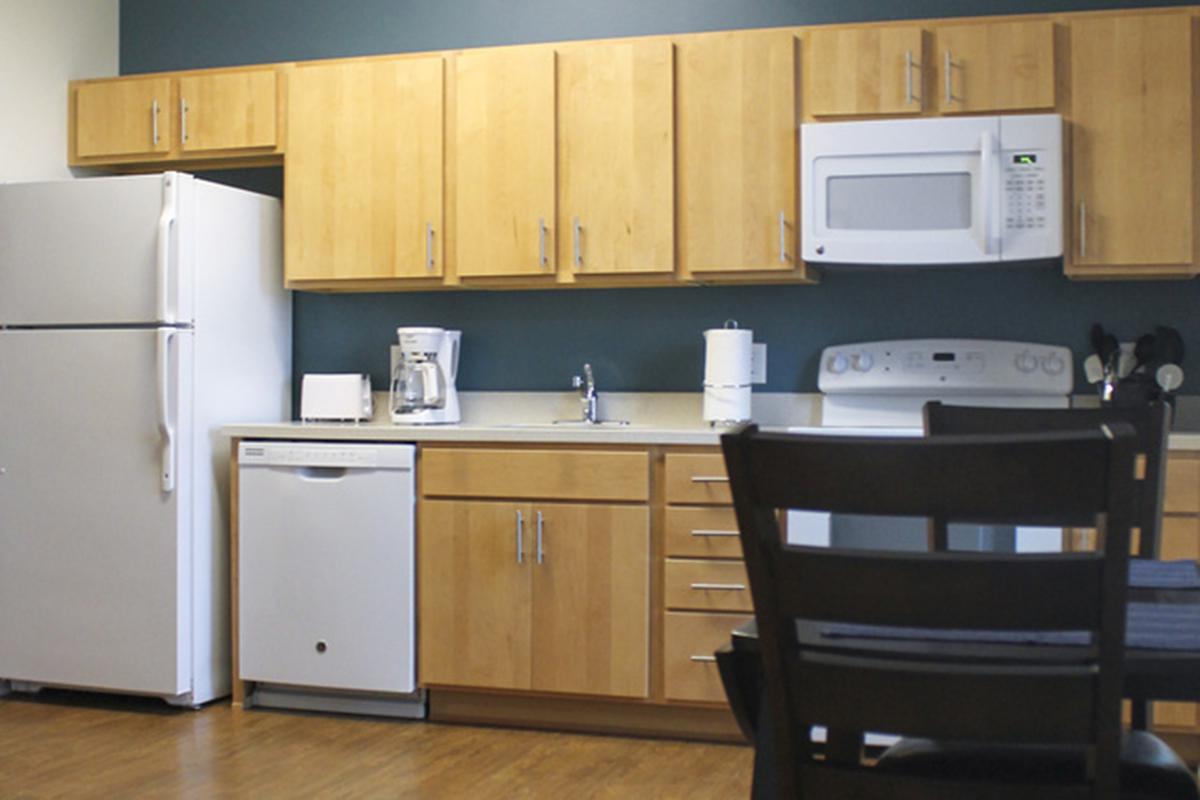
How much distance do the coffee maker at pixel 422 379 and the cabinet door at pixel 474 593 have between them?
0.43m

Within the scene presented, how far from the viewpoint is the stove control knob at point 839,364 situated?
4109mm

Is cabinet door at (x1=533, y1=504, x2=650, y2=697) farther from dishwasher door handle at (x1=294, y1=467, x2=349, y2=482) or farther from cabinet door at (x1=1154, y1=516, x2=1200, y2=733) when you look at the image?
cabinet door at (x1=1154, y1=516, x2=1200, y2=733)

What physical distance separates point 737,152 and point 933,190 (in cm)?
57

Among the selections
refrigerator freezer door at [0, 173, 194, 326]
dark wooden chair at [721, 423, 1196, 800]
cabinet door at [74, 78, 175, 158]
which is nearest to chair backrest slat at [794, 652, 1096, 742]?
dark wooden chair at [721, 423, 1196, 800]

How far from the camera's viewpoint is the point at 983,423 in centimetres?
235

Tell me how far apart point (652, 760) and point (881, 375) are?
132cm

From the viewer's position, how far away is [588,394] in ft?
14.1

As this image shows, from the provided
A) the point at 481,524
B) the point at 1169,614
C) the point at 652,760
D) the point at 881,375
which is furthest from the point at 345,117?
the point at 1169,614

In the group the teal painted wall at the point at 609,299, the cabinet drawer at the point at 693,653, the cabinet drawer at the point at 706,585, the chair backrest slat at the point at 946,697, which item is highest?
the teal painted wall at the point at 609,299

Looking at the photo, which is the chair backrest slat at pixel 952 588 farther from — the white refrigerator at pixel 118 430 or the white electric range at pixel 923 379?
the white refrigerator at pixel 118 430

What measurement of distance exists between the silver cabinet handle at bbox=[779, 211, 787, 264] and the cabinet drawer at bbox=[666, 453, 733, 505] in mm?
616

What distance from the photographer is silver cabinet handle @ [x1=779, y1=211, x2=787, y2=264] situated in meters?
3.92

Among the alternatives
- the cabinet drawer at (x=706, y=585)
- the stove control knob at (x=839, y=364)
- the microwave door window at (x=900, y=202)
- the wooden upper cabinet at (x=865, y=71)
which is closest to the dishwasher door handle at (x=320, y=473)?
the cabinet drawer at (x=706, y=585)

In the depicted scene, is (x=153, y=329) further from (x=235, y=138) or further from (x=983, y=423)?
(x=983, y=423)
